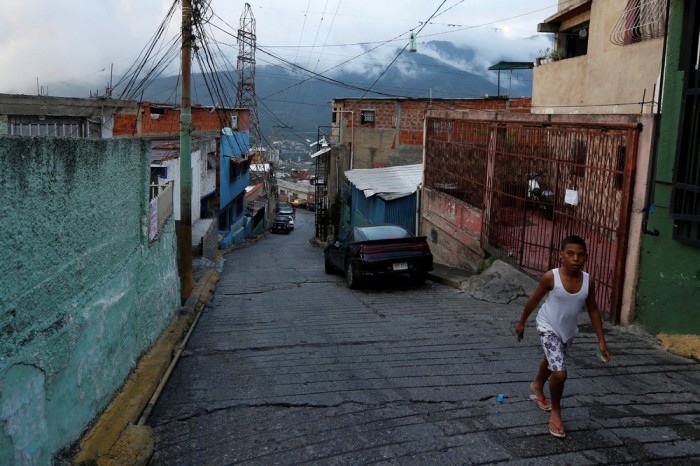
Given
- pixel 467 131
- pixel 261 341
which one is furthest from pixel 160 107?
pixel 261 341

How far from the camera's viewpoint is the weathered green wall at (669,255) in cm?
709

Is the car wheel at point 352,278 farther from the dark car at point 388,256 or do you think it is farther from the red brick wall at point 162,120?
the red brick wall at point 162,120

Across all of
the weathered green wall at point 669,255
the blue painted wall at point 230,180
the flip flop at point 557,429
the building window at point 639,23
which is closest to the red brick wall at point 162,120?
the blue painted wall at point 230,180

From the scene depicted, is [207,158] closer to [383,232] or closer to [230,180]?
[230,180]

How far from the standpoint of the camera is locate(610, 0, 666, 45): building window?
14159 millimetres

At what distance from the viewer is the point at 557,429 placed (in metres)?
4.79

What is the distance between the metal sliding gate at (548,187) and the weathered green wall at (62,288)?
6.20m

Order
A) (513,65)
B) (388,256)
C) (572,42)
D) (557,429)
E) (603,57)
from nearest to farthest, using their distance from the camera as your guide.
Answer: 1. (557,429)
2. (388,256)
3. (603,57)
4. (572,42)
5. (513,65)

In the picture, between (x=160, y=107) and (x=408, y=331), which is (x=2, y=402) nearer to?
(x=408, y=331)

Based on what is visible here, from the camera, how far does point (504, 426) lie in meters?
5.00

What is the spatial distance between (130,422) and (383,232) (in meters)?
9.88

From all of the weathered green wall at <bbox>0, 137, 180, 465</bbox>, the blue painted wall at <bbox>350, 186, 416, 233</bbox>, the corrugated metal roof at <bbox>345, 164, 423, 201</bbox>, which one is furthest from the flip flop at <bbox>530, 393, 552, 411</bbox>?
the corrugated metal roof at <bbox>345, 164, 423, 201</bbox>

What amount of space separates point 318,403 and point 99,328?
79.2 inches

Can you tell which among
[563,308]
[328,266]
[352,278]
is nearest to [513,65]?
[328,266]
